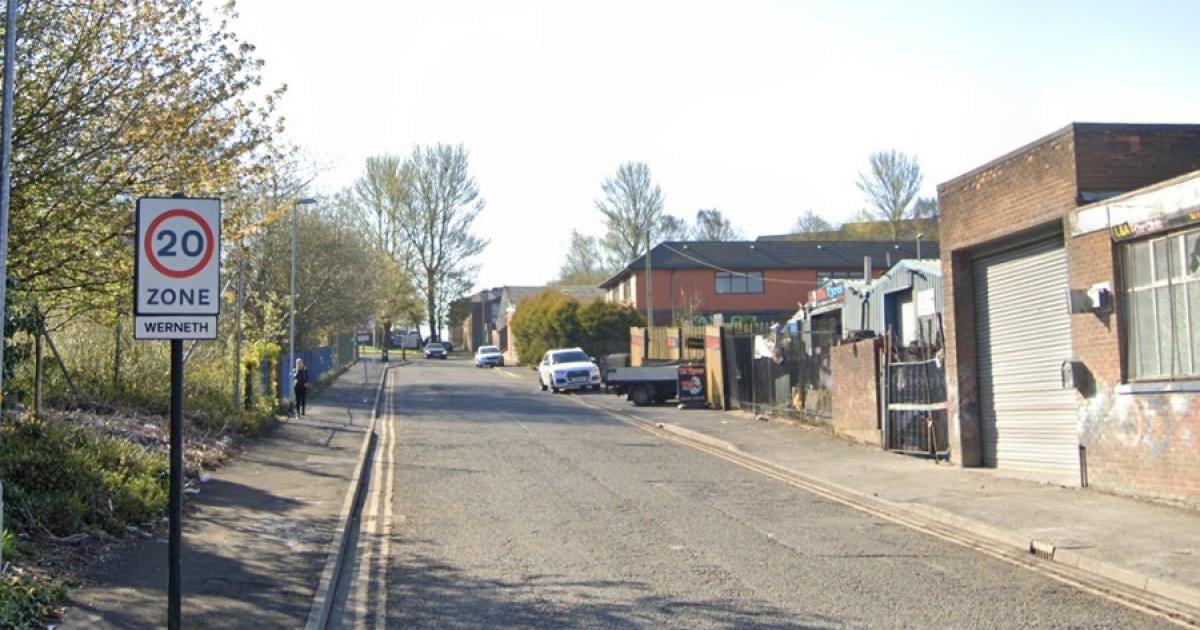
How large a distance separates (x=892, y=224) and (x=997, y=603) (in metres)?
64.9

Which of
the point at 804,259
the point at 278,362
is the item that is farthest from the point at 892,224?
the point at 278,362

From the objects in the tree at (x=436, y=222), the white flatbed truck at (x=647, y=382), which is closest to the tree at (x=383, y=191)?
the tree at (x=436, y=222)

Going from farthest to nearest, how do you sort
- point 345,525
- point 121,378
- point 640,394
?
point 640,394, point 121,378, point 345,525

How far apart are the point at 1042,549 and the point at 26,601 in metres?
8.75

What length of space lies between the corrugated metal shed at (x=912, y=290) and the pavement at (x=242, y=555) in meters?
11.8

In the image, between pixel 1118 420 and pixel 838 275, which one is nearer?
pixel 1118 420

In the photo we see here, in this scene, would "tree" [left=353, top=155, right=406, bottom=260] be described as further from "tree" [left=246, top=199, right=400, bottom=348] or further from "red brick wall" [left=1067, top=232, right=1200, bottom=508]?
"red brick wall" [left=1067, top=232, right=1200, bottom=508]

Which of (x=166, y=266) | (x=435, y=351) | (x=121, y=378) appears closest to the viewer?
(x=166, y=266)

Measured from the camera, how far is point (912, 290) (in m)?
24.7

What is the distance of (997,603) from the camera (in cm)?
Result: 819

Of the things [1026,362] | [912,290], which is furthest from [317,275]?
[1026,362]

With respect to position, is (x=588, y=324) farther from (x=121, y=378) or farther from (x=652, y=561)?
(x=652, y=561)

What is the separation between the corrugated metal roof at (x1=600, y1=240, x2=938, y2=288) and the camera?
63.1m

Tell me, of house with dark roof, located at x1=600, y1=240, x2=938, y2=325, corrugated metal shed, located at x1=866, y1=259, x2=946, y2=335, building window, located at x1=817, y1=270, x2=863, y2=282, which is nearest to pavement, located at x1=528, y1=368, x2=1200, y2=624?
corrugated metal shed, located at x1=866, y1=259, x2=946, y2=335
